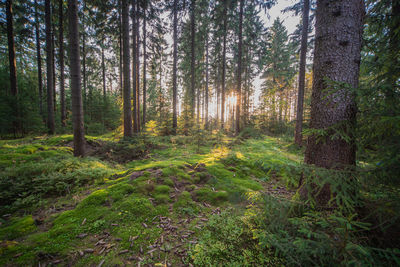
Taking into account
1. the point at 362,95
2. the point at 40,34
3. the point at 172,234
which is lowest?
the point at 172,234

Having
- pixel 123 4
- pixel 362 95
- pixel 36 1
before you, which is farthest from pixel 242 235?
pixel 36 1

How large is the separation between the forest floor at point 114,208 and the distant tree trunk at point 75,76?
3.39 feet

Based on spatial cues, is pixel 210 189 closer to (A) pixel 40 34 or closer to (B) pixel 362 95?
(B) pixel 362 95

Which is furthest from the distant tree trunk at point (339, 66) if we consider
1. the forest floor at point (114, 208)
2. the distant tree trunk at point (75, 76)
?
the distant tree trunk at point (75, 76)

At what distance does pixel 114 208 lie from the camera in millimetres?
3088

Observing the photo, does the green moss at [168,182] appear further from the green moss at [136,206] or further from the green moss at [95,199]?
the green moss at [95,199]

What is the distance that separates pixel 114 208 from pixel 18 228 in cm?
147

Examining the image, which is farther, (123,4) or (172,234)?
(123,4)

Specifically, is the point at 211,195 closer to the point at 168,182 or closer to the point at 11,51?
the point at 168,182

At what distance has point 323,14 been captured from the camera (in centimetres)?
238

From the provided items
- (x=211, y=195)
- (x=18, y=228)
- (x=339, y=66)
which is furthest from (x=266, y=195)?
(x=18, y=228)

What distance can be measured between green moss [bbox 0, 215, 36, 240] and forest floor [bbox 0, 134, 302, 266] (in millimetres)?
12

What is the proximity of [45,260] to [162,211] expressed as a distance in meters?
1.78

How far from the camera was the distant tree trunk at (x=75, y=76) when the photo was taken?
5.78 m
